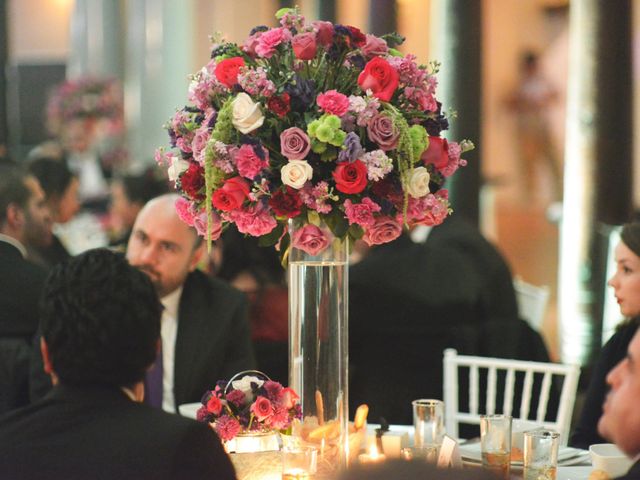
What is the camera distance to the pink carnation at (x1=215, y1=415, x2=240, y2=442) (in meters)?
2.45

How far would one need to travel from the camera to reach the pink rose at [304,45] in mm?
2422

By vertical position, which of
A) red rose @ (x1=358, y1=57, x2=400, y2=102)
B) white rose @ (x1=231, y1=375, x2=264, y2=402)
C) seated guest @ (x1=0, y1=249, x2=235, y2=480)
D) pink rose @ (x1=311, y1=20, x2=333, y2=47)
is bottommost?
white rose @ (x1=231, y1=375, x2=264, y2=402)

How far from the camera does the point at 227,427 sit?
8.04ft

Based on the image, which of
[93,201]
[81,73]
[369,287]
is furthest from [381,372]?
[81,73]

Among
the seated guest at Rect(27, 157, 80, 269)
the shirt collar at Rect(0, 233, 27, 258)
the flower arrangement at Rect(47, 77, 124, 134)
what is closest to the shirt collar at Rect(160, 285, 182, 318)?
the shirt collar at Rect(0, 233, 27, 258)

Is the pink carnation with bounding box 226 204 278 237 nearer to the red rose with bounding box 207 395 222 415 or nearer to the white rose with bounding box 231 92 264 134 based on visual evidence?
the white rose with bounding box 231 92 264 134

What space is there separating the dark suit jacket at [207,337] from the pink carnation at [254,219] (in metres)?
1.05

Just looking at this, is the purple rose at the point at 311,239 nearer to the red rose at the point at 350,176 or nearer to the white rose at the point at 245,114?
the red rose at the point at 350,176

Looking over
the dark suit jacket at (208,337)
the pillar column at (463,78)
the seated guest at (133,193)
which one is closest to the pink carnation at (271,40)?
the dark suit jacket at (208,337)

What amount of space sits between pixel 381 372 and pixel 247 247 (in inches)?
31.7

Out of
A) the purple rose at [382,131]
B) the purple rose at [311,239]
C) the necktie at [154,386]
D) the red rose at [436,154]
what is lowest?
the necktie at [154,386]

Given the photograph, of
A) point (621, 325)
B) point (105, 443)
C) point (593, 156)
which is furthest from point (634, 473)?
point (593, 156)

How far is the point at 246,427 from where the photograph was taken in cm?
248

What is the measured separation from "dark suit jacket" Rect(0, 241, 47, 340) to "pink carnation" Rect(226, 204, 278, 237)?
1322 millimetres
